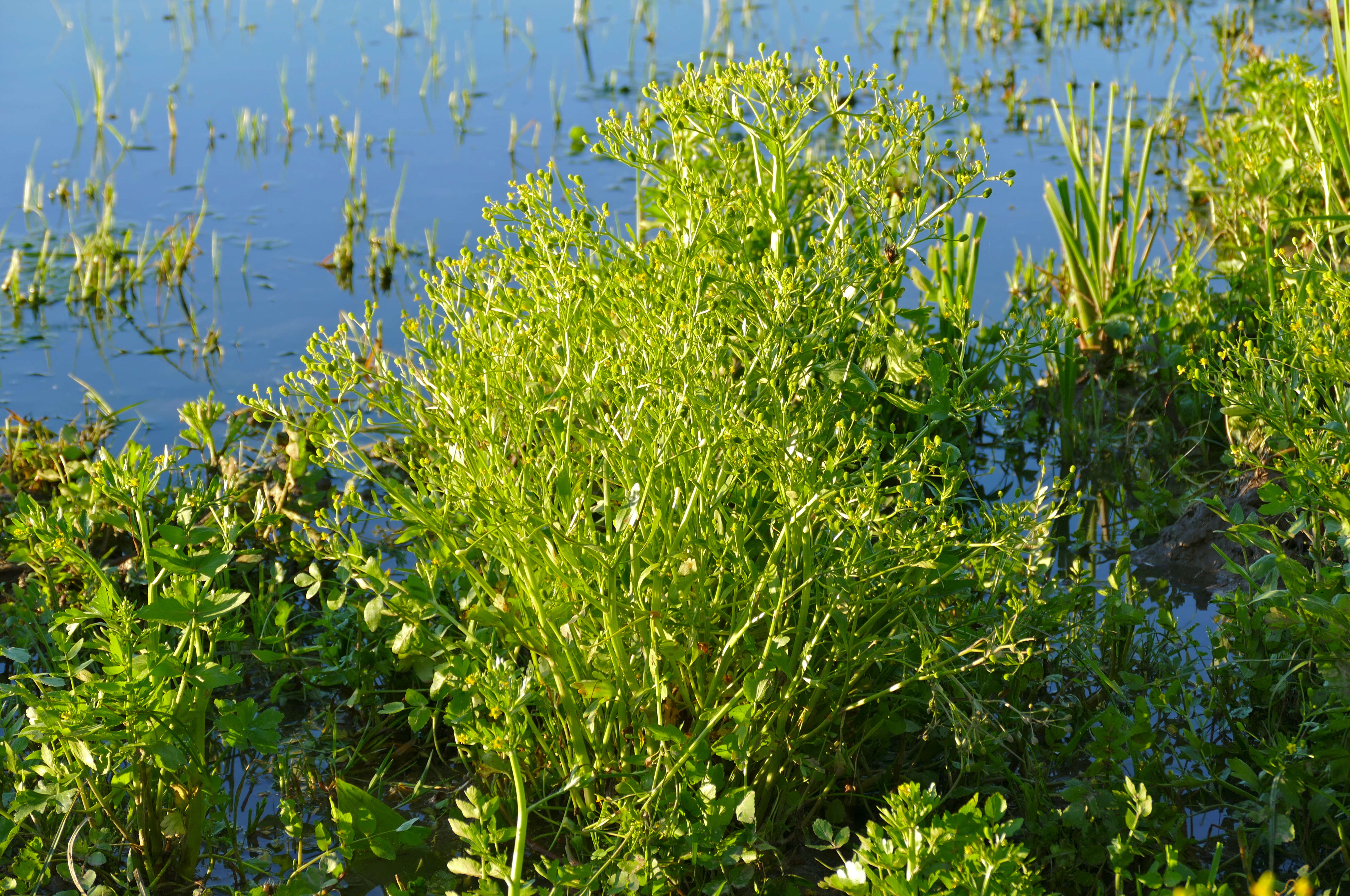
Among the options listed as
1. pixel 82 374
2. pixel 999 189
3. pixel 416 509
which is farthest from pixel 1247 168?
pixel 82 374

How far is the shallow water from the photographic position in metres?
4.38

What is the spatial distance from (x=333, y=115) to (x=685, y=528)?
17.6 feet

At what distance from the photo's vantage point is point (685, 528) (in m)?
1.85

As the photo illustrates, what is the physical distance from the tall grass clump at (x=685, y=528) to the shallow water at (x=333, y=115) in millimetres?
2054

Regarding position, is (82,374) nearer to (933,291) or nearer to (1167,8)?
(933,291)

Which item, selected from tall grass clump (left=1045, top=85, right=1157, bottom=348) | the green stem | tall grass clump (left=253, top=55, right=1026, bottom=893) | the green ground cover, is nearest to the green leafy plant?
the green ground cover

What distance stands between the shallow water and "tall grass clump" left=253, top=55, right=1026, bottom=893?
2.05 metres

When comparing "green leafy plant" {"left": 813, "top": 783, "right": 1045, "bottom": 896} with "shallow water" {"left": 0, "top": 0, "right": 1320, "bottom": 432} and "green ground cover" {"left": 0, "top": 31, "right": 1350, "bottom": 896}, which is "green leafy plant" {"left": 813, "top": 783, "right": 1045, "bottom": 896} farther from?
"shallow water" {"left": 0, "top": 0, "right": 1320, "bottom": 432}

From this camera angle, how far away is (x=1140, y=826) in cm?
194

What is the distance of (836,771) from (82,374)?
3.22m

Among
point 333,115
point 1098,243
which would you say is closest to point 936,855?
point 1098,243

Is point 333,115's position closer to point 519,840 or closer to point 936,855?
point 519,840

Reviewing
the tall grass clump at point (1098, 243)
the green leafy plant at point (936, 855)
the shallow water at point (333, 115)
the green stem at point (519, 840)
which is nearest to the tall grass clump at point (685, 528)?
the green stem at point (519, 840)

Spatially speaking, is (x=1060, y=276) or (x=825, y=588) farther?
(x=1060, y=276)
